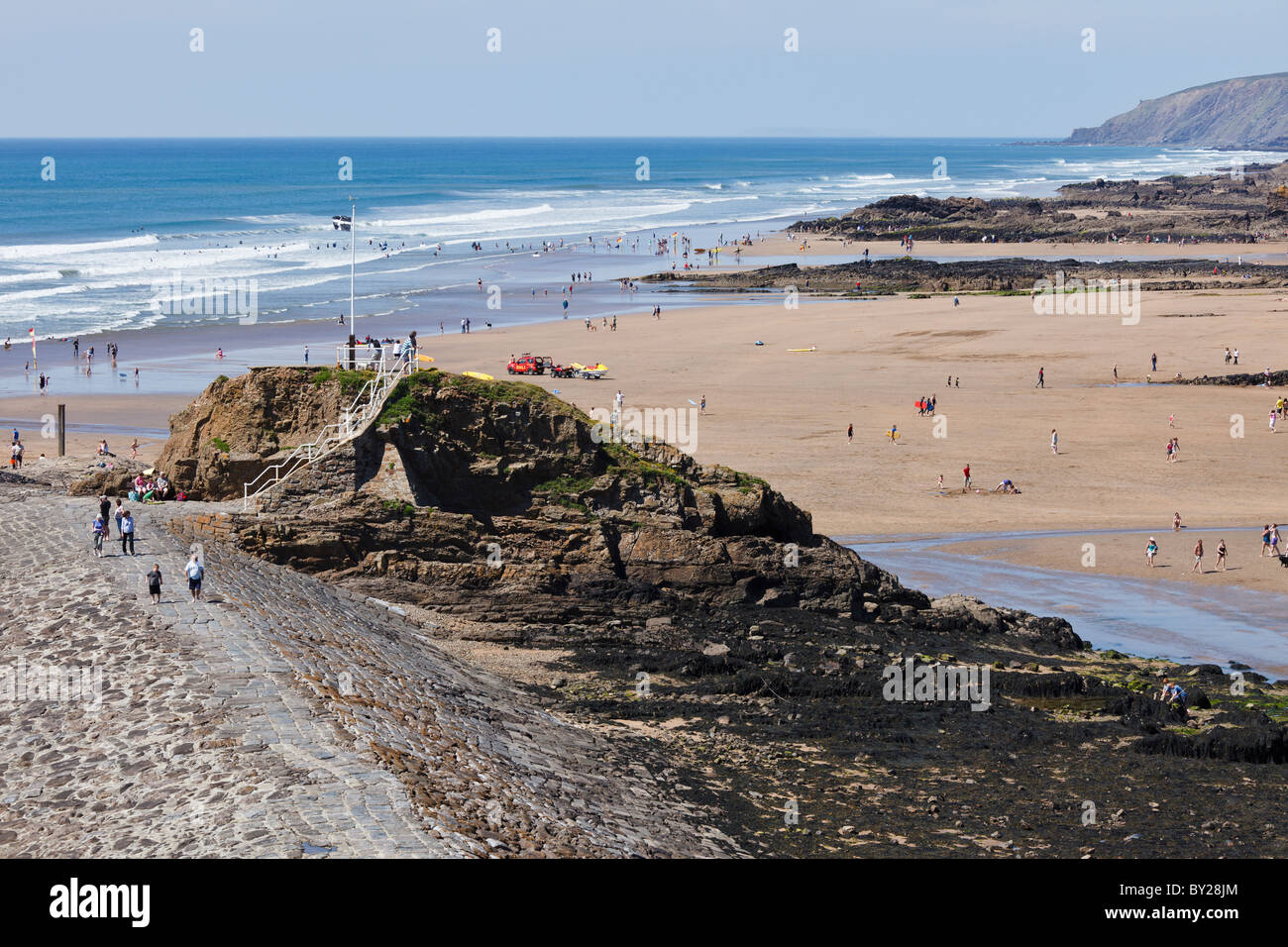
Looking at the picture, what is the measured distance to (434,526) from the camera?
26.0 m

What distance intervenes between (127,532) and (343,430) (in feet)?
15.3

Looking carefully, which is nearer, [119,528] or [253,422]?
[119,528]

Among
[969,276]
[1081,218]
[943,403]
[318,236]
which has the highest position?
[1081,218]

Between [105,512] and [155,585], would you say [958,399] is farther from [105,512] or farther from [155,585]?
[155,585]

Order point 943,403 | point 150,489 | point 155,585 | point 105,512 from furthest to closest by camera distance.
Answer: point 943,403 < point 150,489 < point 105,512 < point 155,585

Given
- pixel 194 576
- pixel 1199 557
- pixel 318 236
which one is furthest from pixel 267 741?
pixel 318 236

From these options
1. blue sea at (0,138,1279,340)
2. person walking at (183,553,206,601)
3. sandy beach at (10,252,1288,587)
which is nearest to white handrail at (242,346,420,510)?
person walking at (183,553,206,601)

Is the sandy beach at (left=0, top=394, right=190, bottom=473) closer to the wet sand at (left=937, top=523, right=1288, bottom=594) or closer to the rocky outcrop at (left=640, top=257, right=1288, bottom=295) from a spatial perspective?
the wet sand at (left=937, top=523, right=1288, bottom=594)

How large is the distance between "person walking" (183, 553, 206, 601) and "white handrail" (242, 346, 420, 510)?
426 cm

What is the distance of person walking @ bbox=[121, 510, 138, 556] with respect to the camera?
76.4ft

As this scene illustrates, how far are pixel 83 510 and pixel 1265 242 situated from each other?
11132 cm

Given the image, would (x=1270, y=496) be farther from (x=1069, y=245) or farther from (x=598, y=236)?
(x=598, y=236)

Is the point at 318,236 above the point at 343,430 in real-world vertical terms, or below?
above

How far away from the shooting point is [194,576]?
70.3ft
